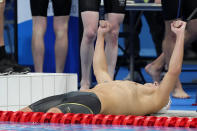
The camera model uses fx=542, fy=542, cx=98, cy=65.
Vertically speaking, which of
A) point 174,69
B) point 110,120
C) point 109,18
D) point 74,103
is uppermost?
point 109,18

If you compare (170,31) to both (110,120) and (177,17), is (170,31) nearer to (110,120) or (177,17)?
(177,17)

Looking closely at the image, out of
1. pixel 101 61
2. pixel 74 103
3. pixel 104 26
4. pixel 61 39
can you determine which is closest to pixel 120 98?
pixel 74 103

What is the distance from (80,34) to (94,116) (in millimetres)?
3418

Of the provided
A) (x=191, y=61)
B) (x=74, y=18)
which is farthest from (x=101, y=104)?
(x=191, y=61)

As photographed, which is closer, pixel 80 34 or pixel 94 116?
pixel 94 116

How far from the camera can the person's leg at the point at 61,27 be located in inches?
231

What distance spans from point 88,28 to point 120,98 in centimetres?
174

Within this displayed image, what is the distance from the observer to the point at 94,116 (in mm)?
3703

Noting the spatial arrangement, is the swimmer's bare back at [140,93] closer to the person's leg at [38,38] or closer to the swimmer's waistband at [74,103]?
the swimmer's waistband at [74,103]

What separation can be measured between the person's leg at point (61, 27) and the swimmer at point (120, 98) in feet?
5.40

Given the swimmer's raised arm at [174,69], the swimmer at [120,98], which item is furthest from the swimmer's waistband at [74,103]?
the swimmer's raised arm at [174,69]

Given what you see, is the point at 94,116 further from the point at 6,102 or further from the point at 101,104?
the point at 6,102

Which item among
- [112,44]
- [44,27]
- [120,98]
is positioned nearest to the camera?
[120,98]

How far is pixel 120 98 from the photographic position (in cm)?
401
